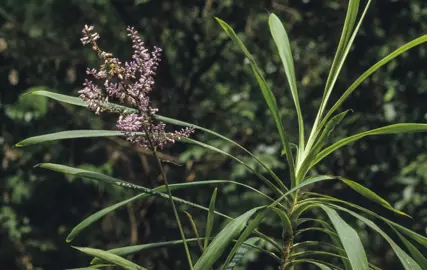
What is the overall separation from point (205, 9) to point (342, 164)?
1117mm

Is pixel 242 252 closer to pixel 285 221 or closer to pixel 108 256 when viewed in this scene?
pixel 285 221

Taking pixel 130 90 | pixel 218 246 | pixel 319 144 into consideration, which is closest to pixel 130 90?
pixel 130 90

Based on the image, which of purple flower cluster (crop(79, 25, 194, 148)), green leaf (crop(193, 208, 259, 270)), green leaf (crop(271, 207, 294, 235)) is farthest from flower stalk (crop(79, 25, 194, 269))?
green leaf (crop(271, 207, 294, 235))

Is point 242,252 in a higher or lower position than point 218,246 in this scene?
lower

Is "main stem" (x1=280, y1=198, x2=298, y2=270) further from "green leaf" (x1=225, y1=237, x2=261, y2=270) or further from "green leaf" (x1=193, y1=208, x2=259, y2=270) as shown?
"green leaf" (x1=193, y1=208, x2=259, y2=270)

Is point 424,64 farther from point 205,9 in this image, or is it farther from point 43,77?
point 43,77

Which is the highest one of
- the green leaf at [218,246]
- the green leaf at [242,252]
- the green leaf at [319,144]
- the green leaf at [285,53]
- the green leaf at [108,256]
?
the green leaf at [285,53]

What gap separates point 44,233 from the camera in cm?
540

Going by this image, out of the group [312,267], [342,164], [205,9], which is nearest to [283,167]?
[342,164]

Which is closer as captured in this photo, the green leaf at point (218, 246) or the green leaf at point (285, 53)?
the green leaf at point (218, 246)

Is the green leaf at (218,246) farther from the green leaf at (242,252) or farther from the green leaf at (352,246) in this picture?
the green leaf at (242,252)

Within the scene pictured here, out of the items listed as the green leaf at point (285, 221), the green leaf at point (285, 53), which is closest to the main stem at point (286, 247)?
the green leaf at point (285, 221)

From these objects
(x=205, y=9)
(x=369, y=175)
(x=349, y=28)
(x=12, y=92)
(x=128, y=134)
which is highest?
(x=349, y=28)

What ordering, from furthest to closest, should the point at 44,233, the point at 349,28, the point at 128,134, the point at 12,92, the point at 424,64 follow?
the point at 44,233 < the point at 12,92 < the point at 424,64 < the point at 349,28 < the point at 128,134
